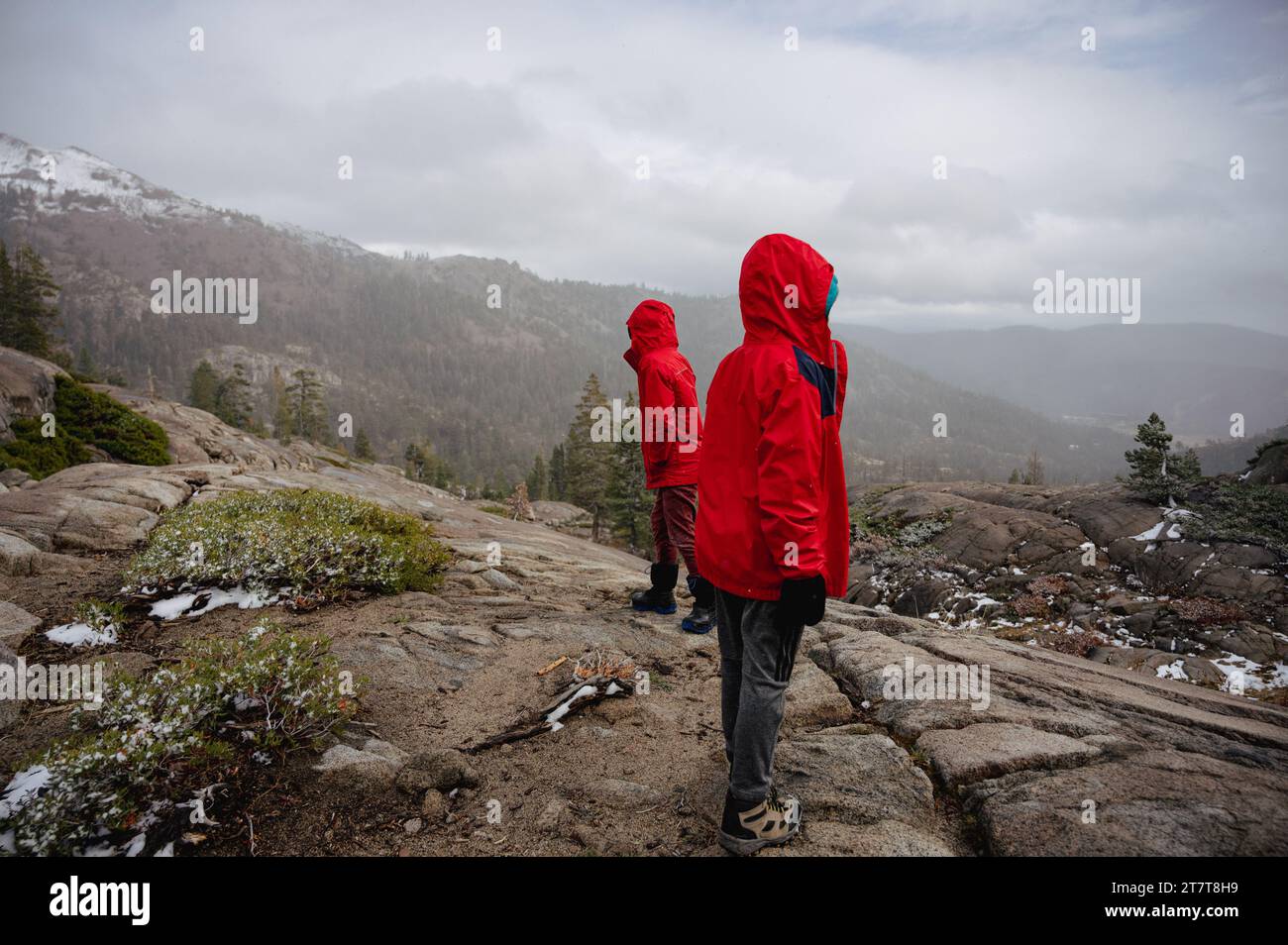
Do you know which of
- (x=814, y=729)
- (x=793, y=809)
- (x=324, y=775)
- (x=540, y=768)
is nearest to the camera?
(x=793, y=809)

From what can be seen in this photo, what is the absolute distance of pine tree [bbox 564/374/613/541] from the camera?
141 ft

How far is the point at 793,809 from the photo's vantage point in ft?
12.0

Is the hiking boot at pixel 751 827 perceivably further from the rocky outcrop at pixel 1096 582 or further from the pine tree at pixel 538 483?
the pine tree at pixel 538 483

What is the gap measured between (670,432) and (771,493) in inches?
135

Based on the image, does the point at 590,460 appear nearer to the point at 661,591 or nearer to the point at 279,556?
the point at 661,591

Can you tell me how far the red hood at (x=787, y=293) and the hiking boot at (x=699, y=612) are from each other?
3.69 meters

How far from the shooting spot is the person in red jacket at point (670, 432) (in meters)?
6.52

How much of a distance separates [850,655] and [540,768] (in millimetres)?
3344

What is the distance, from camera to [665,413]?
650 cm

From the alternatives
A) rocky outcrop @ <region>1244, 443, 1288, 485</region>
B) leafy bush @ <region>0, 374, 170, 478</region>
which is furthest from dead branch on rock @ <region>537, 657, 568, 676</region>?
leafy bush @ <region>0, 374, 170, 478</region>

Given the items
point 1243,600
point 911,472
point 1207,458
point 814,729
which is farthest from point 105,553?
point 1207,458

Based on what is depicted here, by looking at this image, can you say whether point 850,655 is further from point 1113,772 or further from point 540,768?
point 540,768
